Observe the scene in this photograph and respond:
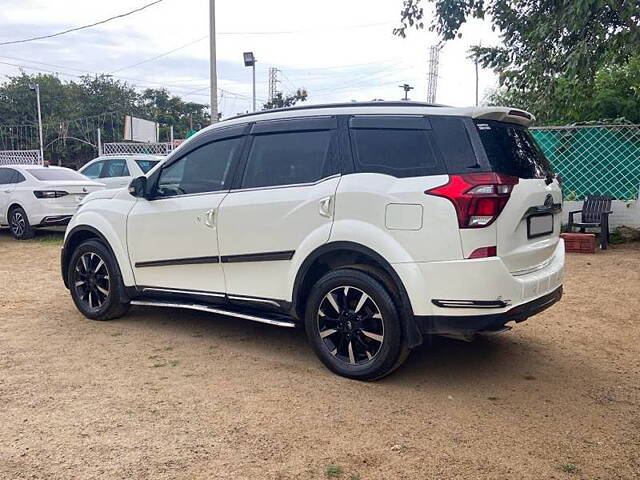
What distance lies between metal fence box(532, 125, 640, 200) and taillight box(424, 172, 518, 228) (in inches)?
324

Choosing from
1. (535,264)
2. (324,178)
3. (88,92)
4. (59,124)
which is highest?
(88,92)

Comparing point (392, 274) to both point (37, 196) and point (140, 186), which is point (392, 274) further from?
point (37, 196)

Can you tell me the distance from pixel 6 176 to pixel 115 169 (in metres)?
2.11

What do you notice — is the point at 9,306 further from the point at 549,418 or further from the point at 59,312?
the point at 549,418

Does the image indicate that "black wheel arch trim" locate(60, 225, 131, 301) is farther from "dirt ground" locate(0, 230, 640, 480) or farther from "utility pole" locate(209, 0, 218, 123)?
"utility pole" locate(209, 0, 218, 123)

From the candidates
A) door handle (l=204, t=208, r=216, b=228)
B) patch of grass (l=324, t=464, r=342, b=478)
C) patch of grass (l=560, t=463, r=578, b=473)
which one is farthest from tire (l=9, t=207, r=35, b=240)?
patch of grass (l=560, t=463, r=578, b=473)

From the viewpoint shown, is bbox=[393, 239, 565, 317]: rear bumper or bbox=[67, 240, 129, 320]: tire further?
bbox=[67, 240, 129, 320]: tire

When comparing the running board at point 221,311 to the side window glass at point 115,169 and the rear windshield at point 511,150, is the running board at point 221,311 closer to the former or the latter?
the rear windshield at point 511,150

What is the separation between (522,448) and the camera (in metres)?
3.03

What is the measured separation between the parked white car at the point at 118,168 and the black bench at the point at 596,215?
819cm

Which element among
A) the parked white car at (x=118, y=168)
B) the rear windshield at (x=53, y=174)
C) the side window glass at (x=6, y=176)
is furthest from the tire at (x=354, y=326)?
the side window glass at (x=6, y=176)

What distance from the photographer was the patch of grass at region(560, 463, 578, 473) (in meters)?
2.81

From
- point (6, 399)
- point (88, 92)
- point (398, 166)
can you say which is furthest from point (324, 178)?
point (88, 92)

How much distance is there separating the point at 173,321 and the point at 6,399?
6.40 ft
